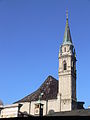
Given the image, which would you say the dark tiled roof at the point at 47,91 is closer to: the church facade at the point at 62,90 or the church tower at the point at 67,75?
the church facade at the point at 62,90

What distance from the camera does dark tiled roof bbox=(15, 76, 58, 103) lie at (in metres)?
84.5

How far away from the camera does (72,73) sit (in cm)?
8469

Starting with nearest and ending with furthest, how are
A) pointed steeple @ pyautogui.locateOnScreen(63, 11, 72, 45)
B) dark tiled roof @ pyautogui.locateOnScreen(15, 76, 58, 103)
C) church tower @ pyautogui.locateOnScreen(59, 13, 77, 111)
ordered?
church tower @ pyautogui.locateOnScreen(59, 13, 77, 111) → dark tiled roof @ pyautogui.locateOnScreen(15, 76, 58, 103) → pointed steeple @ pyautogui.locateOnScreen(63, 11, 72, 45)

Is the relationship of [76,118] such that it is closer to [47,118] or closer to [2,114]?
[47,118]

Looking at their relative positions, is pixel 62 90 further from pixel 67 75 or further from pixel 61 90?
pixel 67 75

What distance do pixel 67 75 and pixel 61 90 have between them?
4774 mm

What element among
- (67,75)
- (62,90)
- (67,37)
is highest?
(67,37)

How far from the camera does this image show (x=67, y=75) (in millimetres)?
83812

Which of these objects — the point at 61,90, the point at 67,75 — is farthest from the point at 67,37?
the point at 61,90

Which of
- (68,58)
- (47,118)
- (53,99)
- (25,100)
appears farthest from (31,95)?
(47,118)

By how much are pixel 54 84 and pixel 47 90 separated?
128 inches

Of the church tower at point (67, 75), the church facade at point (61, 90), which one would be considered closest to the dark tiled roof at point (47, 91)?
the church facade at point (61, 90)

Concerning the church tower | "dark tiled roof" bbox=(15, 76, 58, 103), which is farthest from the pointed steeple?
"dark tiled roof" bbox=(15, 76, 58, 103)

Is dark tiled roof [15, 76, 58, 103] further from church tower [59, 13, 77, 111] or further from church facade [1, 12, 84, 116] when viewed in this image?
church tower [59, 13, 77, 111]
